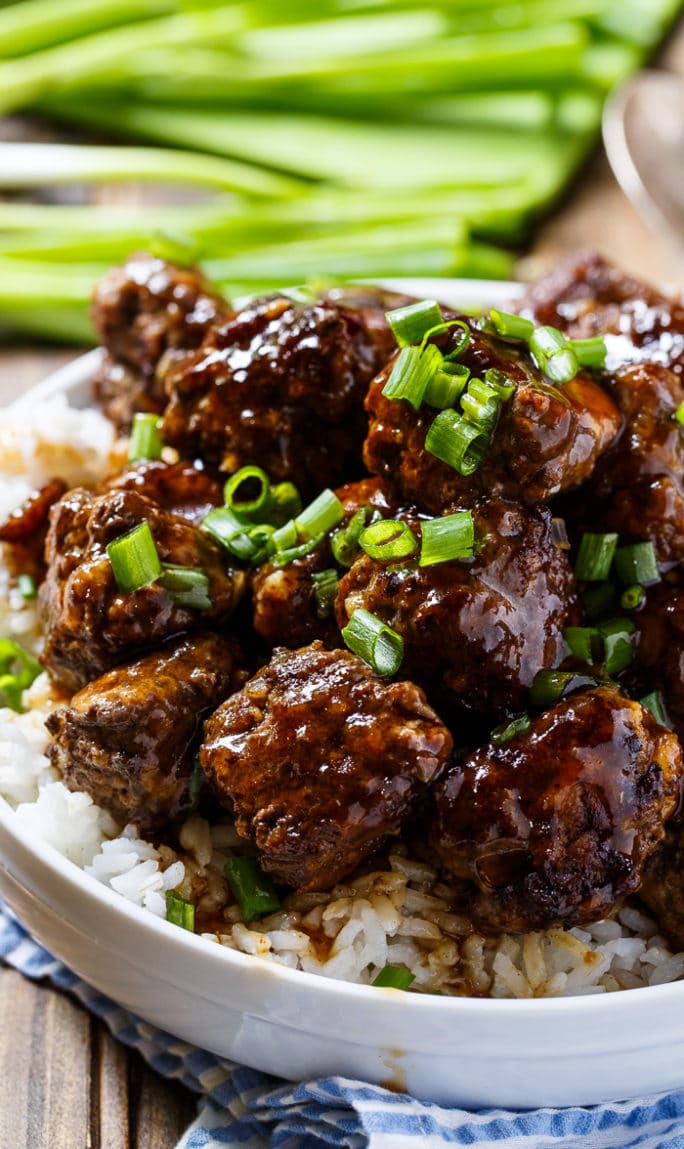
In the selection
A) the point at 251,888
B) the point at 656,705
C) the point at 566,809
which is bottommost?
the point at 251,888

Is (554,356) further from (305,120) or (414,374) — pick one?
(305,120)

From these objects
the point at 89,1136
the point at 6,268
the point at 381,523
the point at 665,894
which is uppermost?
the point at 381,523

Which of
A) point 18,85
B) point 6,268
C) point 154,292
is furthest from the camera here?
point 18,85

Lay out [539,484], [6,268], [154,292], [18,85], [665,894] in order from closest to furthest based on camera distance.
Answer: [539,484] → [665,894] → [154,292] → [6,268] → [18,85]

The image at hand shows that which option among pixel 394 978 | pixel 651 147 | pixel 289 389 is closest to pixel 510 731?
pixel 394 978

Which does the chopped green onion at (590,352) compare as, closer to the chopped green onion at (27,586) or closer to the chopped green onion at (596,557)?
the chopped green onion at (596,557)

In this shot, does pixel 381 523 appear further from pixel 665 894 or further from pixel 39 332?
pixel 39 332

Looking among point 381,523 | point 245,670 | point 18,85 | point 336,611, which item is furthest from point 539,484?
point 18,85
